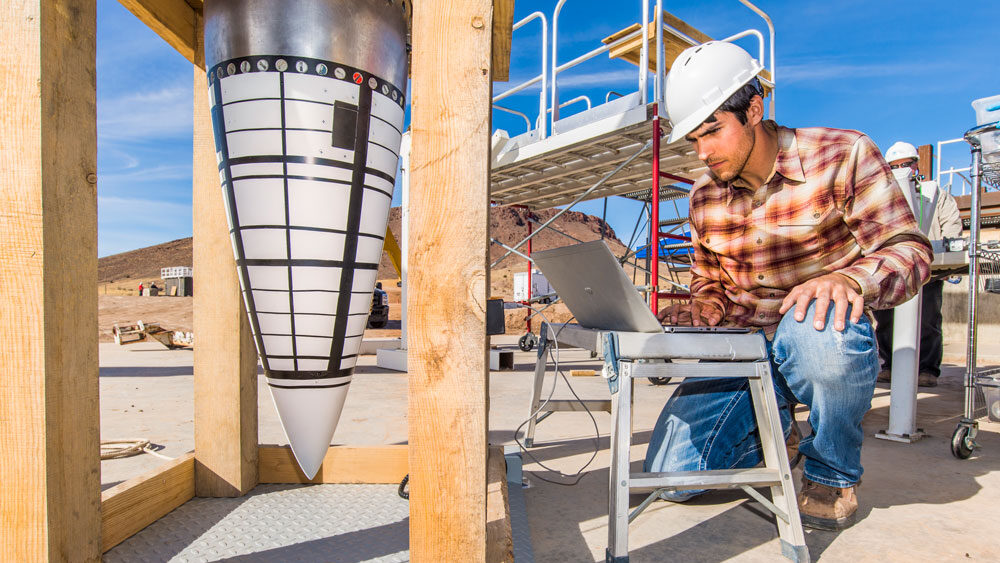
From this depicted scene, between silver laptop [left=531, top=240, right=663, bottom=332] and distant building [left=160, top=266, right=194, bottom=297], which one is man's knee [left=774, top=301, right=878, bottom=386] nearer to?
silver laptop [left=531, top=240, right=663, bottom=332]

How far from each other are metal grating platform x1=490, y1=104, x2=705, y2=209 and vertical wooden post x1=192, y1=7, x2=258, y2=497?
8.73 ft

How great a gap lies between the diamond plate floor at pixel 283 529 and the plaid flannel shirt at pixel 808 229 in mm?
1233

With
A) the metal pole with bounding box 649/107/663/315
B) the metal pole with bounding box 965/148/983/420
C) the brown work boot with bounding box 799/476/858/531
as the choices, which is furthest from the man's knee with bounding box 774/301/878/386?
the metal pole with bounding box 649/107/663/315

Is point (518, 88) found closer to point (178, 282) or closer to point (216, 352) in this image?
point (216, 352)

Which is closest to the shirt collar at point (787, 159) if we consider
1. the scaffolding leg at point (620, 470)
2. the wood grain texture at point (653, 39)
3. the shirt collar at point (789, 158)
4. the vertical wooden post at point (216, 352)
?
the shirt collar at point (789, 158)

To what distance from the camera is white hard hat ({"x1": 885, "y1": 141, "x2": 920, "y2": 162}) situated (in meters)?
3.92

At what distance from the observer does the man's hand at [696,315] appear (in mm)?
1756

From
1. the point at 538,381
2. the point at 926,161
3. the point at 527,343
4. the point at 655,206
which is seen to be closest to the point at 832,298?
the point at 538,381

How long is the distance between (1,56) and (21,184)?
22 centimetres

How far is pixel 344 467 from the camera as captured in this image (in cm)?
175

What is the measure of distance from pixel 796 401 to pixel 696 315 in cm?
40

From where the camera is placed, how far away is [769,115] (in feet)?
14.2

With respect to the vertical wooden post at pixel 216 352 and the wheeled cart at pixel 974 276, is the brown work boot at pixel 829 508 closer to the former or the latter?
the wheeled cart at pixel 974 276

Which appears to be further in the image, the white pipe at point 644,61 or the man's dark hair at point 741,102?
the white pipe at point 644,61
